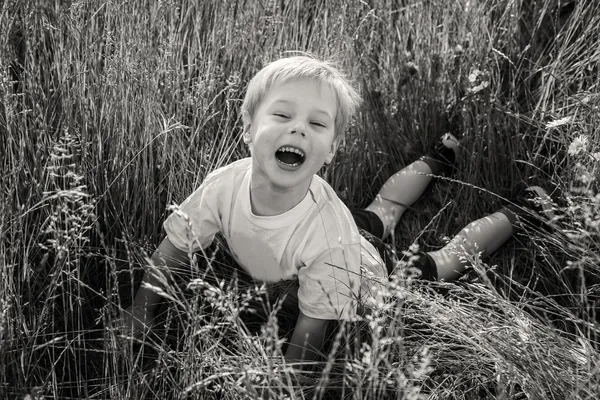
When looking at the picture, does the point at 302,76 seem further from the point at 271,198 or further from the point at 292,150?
the point at 271,198

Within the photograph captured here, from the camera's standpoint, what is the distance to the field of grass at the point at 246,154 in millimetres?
1689

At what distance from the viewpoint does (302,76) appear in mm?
1915

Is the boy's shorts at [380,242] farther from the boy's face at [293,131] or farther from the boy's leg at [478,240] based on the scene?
the boy's face at [293,131]

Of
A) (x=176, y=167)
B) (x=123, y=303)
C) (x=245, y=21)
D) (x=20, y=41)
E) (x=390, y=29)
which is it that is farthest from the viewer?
(x=390, y=29)

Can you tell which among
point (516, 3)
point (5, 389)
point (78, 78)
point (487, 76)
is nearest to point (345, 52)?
point (487, 76)

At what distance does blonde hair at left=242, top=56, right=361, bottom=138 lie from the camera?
6.31 ft

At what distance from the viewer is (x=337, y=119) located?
2027 millimetres

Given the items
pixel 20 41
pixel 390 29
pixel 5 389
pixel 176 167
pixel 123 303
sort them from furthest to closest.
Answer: pixel 390 29, pixel 20 41, pixel 176 167, pixel 123 303, pixel 5 389

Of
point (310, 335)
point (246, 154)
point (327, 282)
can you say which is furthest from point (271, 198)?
point (246, 154)

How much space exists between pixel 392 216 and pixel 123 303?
109cm

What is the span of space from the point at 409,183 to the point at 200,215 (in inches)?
40.1

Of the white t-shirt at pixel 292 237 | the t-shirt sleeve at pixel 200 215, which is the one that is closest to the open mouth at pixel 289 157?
the white t-shirt at pixel 292 237

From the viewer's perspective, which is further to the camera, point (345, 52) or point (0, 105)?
point (345, 52)

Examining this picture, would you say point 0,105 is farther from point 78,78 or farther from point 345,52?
point 345,52
